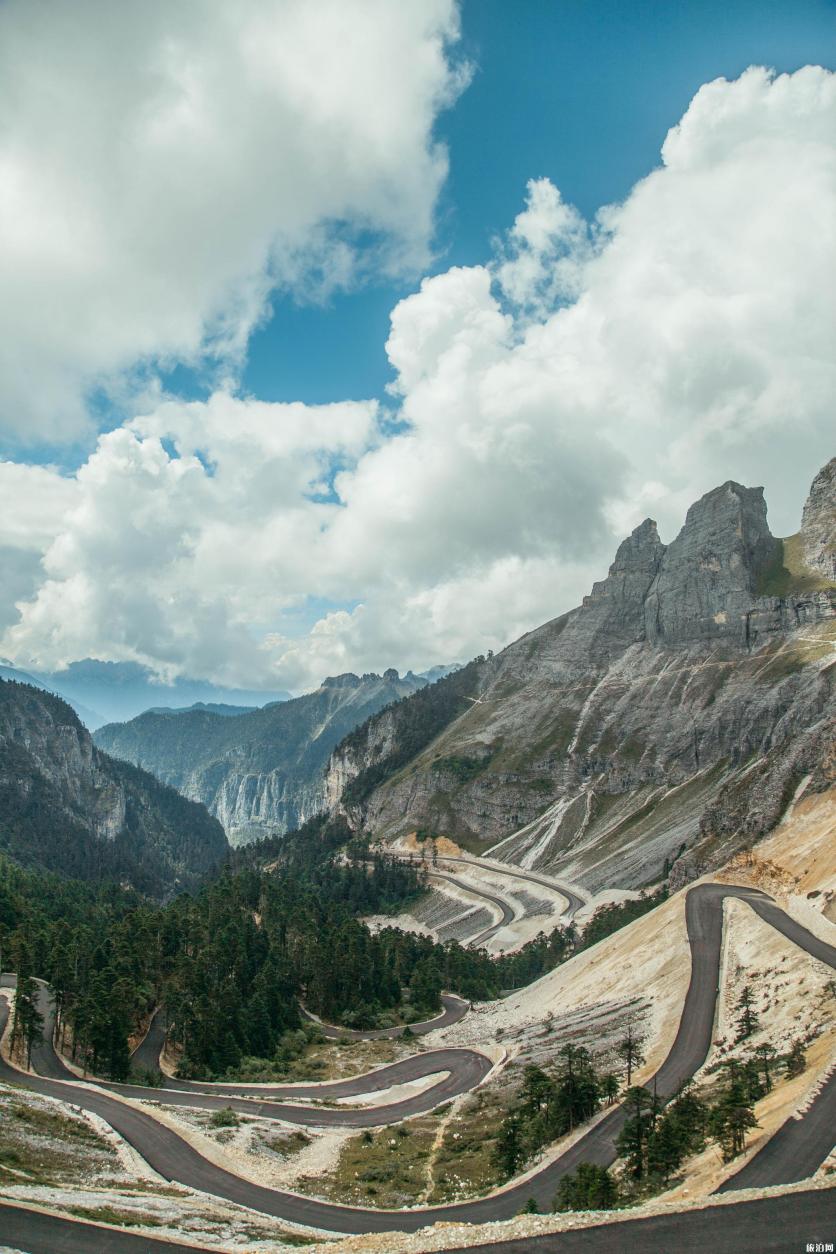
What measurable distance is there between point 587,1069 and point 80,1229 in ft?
123

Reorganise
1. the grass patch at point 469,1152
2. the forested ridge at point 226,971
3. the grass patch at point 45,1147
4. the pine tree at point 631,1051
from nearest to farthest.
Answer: the grass patch at point 45,1147 → the grass patch at point 469,1152 → the pine tree at point 631,1051 → the forested ridge at point 226,971

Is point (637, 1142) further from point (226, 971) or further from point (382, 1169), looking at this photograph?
point (226, 971)

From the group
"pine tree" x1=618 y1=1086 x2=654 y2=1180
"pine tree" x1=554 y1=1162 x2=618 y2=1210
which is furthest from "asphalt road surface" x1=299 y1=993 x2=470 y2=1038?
"pine tree" x1=554 y1=1162 x2=618 y2=1210

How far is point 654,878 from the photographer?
6585 inches

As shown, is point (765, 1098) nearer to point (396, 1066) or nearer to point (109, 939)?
point (396, 1066)

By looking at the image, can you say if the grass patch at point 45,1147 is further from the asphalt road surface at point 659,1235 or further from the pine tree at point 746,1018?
the pine tree at point 746,1018

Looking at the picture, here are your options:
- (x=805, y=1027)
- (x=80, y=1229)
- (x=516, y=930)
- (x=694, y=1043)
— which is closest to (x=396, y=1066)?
(x=694, y=1043)

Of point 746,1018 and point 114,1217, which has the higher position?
point 114,1217

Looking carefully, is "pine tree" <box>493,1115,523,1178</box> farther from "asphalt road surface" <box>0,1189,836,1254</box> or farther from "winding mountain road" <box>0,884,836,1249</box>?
"asphalt road surface" <box>0,1189,836,1254</box>

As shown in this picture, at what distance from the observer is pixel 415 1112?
67.8 m

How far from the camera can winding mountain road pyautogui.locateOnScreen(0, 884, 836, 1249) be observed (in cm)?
4056

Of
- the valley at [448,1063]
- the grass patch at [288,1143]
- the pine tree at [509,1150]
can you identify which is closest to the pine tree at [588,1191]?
the valley at [448,1063]

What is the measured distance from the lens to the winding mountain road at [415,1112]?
40.6 meters

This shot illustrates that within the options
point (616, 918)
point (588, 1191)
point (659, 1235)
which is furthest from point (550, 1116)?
point (616, 918)
